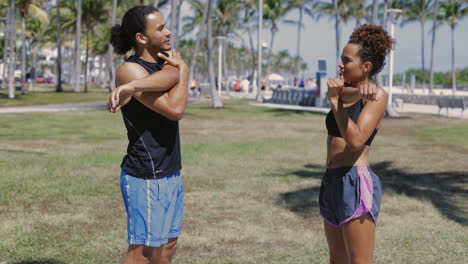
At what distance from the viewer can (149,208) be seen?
9.00 ft

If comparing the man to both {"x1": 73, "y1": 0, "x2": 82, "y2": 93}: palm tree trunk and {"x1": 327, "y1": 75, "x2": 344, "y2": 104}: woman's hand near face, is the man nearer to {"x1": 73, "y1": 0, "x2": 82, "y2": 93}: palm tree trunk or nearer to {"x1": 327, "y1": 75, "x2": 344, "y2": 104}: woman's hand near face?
{"x1": 327, "y1": 75, "x2": 344, "y2": 104}: woman's hand near face

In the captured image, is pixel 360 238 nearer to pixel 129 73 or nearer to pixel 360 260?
pixel 360 260

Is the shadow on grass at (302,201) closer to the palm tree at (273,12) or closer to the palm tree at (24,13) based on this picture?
the palm tree at (24,13)

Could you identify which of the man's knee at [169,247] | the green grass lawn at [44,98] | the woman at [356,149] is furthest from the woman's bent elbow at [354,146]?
the green grass lawn at [44,98]

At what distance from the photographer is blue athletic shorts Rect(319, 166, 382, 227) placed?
2.86 meters

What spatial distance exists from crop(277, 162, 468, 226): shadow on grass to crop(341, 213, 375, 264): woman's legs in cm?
363

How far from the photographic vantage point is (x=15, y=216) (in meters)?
6.04

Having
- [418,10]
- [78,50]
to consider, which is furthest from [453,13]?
[78,50]

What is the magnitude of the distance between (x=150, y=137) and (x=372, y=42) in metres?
1.27

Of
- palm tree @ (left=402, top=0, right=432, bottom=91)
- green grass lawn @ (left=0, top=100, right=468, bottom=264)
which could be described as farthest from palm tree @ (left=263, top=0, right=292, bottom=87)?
green grass lawn @ (left=0, top=100, right=468, bottom=264)

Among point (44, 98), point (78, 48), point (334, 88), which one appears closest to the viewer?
point (334, 88)

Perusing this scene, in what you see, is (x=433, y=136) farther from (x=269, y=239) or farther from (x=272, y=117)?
(x=269, y=239)

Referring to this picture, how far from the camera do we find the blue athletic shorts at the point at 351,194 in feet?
9.37

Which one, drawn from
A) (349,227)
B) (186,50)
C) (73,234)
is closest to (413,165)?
(73,234)
